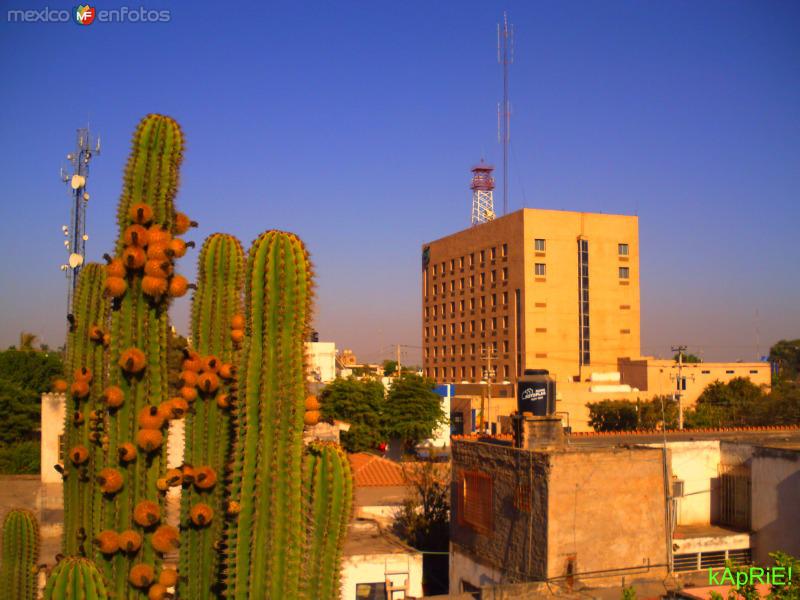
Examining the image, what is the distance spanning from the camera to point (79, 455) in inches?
272

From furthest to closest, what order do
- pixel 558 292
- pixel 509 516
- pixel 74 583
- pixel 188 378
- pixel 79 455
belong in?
1. pixel 558 292
2. pixel 509 516
3. pixel 188 378
4. pixel 79 455
5. pixel 74 583

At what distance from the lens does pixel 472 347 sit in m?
75.7

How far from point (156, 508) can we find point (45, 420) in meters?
27.4

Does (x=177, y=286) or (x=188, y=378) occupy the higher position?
(x=177, y=286)

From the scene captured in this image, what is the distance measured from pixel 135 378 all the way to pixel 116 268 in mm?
931

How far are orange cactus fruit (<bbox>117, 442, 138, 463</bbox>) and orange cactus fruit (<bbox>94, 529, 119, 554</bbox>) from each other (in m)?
0.61

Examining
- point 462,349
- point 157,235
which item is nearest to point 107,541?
point 157,235

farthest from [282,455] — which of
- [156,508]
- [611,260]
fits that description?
[611,260]

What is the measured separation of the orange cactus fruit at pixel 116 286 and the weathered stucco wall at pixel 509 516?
1074 centimetres

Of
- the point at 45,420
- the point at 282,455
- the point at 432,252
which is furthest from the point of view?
the point at 432,252

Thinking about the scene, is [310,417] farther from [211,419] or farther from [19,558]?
[19,558]

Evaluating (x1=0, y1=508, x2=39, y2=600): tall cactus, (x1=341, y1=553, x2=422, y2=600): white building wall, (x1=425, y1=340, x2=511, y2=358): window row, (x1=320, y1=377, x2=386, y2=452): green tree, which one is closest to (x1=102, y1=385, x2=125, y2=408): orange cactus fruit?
(x1=0, y1=508, x2=39, y2=600): tall cactus

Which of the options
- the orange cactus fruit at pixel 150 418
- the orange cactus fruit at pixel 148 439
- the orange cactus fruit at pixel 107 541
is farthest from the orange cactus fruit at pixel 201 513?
the orange cactus fruit at pixel 150 418

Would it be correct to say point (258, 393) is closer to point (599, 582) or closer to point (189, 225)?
point (189, 225)
